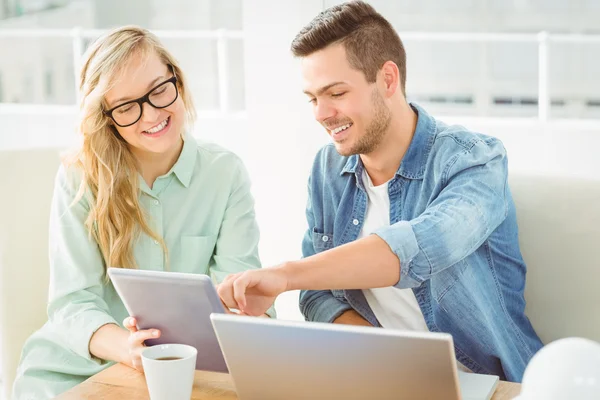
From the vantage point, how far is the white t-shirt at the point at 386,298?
1691 millimetres

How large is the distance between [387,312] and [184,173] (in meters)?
0.50

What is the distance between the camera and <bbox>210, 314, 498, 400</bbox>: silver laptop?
1.02 metres

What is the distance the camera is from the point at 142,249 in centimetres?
176

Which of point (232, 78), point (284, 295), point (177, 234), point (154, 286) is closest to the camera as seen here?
point (154, 286)

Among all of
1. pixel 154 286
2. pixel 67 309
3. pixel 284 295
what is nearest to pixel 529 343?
pixel 154 286

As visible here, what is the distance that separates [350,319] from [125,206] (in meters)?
0.49

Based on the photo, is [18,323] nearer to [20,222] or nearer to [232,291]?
[20,222]

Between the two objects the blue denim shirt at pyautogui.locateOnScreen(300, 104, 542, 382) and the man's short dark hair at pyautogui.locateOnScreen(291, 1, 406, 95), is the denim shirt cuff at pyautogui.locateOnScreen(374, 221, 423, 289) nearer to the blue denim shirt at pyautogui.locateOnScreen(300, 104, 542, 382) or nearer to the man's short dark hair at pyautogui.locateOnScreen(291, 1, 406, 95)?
the blue denim shirt at pyautogui.locateOnScreen(300, 104, 542, 382)

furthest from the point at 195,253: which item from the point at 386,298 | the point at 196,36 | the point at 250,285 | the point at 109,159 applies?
the point at 196,36

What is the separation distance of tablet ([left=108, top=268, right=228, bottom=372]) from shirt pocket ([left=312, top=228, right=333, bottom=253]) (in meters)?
0.49

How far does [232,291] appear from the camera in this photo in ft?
4.26

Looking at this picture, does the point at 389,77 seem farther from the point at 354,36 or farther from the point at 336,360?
A: the point at 336,360

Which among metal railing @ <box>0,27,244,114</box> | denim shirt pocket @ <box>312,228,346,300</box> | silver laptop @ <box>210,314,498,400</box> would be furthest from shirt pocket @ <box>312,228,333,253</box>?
metal railing @ <box>0,27,244,114</box>

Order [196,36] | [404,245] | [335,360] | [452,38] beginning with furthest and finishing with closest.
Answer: [196,36]
[452,38]
[404,245]
[335,360]
